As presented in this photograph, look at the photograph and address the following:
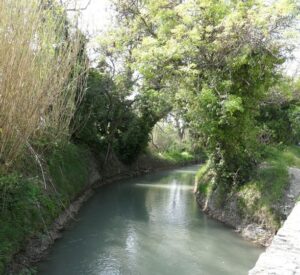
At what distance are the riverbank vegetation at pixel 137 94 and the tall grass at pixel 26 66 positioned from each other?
12 millimetres

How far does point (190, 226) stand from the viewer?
8.28 m

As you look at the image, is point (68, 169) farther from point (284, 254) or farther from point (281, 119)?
point (281, 119)

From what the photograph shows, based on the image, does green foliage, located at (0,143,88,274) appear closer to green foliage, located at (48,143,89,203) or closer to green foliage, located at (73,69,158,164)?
green foliage, located at (48,143,89,203)

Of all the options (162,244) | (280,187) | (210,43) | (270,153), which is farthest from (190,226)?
(210,43)

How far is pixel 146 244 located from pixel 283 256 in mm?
3779

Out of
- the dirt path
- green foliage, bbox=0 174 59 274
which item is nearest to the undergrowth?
the dirt path

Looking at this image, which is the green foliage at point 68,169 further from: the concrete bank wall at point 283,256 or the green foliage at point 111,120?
the concrete bank wall at point 283,256

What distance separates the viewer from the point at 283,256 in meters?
3.44

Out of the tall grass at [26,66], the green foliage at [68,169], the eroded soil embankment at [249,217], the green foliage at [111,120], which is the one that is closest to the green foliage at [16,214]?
the tall grass at [26,66]

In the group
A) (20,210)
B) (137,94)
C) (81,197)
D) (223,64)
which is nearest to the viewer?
(20,210)

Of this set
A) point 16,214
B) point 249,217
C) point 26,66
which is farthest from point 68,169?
point 26,66

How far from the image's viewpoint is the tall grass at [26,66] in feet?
11.5

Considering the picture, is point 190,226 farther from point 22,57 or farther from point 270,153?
point 22,57

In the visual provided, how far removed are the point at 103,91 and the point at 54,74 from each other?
8.74 metres
